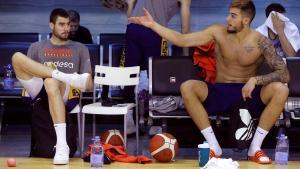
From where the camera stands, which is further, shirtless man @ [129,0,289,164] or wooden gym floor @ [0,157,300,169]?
shirtless man @ [129,0,289,164]

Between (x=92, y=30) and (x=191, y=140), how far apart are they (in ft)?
10.9

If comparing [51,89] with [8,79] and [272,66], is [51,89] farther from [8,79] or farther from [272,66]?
[272,66]

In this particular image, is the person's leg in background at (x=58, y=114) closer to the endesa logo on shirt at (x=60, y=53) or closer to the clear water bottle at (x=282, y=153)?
the endesa logo on shirt at (x=60, y=53)

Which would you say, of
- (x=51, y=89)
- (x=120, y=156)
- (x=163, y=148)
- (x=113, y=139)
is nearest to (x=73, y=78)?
(x=51, y=89)

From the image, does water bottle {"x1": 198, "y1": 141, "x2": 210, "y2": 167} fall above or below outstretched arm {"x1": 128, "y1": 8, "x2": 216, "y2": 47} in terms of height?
below

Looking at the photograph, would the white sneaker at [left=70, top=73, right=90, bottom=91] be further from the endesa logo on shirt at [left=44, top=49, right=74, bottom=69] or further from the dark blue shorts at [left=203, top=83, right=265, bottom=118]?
the dark blue shorts at [left=203, top=83, right=265, bottom=118]

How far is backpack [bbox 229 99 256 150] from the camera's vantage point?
695 centimetres

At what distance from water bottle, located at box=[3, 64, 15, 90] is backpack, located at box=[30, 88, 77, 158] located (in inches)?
57.5

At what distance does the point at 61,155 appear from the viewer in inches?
257

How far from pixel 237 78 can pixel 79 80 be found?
1523mm

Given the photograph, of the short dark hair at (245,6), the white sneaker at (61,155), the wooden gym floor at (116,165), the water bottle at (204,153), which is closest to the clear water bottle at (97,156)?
the wooden gym floor at (116,165)

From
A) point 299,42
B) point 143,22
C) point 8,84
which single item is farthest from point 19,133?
point 299,42

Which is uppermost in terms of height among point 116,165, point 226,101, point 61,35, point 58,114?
point 61,35

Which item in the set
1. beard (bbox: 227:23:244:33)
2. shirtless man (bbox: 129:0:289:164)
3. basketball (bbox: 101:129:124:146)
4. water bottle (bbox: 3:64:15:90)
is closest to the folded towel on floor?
shirtless man (bbox: 129:0:289:164)
